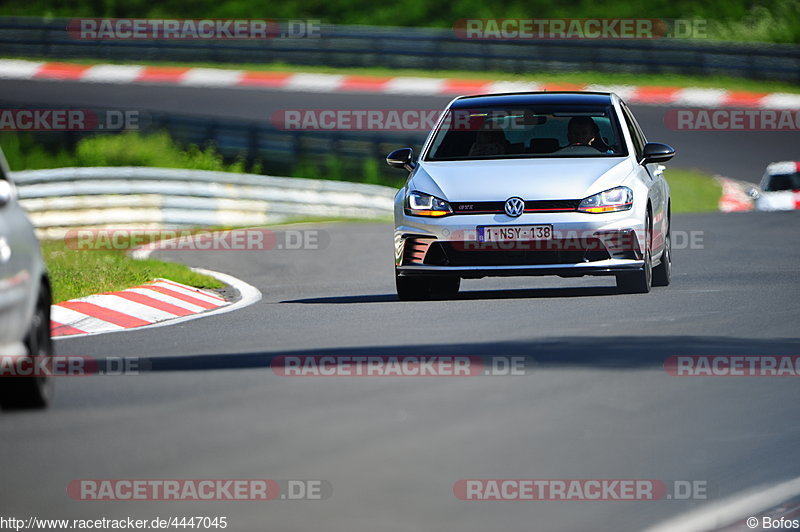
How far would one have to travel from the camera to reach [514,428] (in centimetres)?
717

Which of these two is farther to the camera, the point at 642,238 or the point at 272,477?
the point at 642,238

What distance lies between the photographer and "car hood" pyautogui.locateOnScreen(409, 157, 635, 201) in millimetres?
11898

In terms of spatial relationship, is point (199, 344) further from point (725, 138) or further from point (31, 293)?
point (725, 138)

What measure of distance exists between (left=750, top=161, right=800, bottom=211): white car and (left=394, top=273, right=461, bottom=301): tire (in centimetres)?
1388

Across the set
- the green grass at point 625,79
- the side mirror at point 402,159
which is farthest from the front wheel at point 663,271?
the green grass at point 625,79

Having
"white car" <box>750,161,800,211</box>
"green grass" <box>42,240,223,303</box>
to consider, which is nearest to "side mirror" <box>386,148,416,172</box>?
"green grass" <box>42,240,223,303</box>

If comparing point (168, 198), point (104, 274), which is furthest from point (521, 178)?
point (168, 198)

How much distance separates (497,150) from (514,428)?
577 centimetres

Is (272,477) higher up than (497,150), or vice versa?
(497,150)

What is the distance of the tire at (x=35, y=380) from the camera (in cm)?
739

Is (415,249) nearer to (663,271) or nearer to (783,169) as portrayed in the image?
(663,271)

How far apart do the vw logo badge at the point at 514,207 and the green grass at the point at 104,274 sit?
363 centimetres

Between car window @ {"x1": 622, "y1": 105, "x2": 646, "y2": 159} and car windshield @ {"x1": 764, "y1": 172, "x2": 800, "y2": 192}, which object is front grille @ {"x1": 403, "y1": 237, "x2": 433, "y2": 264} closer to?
car window @ {"x1": 622, "y1": 105, "x2": 646, "y2": 159}

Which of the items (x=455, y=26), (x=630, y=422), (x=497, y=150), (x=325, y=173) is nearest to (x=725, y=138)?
(x=325, y=173)
